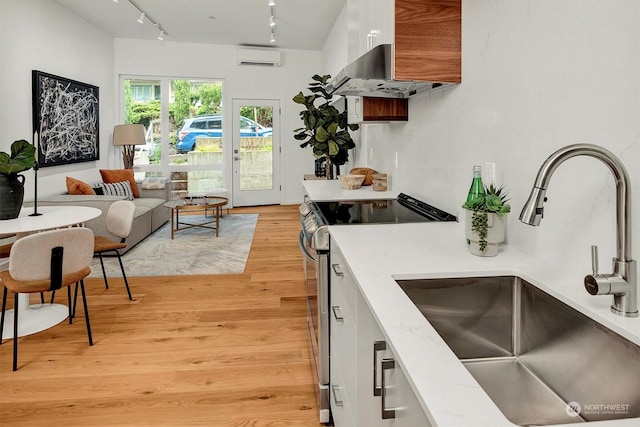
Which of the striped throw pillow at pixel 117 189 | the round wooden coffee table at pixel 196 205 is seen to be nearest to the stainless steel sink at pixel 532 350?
the round wooden coffee table at pixel 196 205

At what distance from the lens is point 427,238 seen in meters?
1.65

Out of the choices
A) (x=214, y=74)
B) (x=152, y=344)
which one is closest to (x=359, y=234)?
(x=152, y=344)

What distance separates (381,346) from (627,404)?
19.5 inches

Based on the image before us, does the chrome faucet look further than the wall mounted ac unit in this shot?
No

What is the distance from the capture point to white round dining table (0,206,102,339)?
8.35 ft

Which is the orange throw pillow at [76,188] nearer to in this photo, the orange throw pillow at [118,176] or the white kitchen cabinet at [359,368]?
the orange throw pillow at [118,176]

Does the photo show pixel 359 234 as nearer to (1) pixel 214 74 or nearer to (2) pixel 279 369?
(2) pixel 279 369

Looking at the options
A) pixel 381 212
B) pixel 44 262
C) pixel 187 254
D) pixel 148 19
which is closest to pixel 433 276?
pixel 381 212

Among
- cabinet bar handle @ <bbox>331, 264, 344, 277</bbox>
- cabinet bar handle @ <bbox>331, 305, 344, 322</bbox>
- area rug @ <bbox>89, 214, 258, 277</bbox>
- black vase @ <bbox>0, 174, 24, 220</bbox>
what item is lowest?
area rug @ <bbox>89, 214, 258, 277</bbox>

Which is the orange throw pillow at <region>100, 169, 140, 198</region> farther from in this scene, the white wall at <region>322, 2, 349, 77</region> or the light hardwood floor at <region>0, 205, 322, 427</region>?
the white wall at <region>322, 2, 349, 77</region>

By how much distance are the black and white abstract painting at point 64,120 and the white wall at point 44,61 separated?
10 centimetres

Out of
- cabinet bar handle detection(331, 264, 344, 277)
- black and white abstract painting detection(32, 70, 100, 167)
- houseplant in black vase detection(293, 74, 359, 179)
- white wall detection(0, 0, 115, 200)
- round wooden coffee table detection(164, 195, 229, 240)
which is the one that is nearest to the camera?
cabinet bar handle detection(331, 264, 344, 277)

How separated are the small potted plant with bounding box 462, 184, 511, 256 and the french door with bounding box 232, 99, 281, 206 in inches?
280

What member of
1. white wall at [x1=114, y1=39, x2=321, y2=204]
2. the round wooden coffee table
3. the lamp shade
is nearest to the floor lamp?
the lamp shade
